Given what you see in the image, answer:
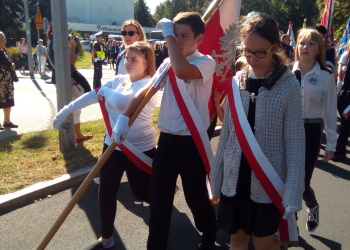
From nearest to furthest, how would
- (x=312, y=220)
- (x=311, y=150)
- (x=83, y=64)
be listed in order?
(x=311, y=150)
(x=312, y=220)
(x=83, y=64)

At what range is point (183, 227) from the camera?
3928 millimetres

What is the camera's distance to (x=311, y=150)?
3.55m

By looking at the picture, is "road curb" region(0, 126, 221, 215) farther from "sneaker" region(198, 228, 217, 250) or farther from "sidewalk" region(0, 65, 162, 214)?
"sneaker" region(198, 228, 217, 250)

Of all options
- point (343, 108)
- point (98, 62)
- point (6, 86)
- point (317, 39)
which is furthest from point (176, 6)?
point (317, 39)

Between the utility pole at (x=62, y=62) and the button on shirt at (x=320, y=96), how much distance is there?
3.36 meters

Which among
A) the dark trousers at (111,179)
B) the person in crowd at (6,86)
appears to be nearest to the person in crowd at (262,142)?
the dark trousers at (111,179)

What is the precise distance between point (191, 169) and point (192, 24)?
107cm

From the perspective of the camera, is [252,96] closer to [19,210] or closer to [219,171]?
[219,171]

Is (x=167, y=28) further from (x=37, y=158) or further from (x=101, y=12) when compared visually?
(x=101, y=12)

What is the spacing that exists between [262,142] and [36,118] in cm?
726

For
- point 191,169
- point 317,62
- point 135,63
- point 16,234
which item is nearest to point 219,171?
point 191,169

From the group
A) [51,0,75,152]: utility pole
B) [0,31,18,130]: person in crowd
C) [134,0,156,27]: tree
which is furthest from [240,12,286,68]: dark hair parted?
[134,0,156,27]: tree

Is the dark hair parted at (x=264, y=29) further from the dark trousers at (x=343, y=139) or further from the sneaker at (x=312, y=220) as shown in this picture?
the dark trousers at (x=343, y=139)

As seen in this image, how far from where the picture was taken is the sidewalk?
4.33 metres
